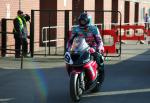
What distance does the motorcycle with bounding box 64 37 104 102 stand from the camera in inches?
405

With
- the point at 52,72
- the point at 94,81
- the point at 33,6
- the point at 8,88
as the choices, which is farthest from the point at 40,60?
the point at 94,81

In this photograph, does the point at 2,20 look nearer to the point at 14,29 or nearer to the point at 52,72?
the point at 14,29

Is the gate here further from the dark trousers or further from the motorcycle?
the motorcycle

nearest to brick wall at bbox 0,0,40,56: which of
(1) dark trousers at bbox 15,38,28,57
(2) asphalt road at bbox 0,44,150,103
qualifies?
(1) dark trousers at bbox 15,38,28,57

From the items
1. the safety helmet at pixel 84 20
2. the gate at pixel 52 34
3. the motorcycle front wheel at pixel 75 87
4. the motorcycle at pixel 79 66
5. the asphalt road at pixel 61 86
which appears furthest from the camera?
the gate at pixel 52 34

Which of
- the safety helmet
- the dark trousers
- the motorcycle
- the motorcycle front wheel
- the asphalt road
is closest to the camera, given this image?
the motorcycle front wheel

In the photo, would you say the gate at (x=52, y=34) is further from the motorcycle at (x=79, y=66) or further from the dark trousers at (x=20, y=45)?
the motorcycle at (x=79, y=66)

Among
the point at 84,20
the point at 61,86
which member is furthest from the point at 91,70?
the point at 61,86

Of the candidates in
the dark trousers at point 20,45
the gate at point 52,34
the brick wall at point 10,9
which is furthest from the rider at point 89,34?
the brick wall at point 10,9

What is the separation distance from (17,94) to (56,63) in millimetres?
6903

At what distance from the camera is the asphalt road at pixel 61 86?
35.7 ft

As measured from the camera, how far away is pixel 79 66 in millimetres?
10484

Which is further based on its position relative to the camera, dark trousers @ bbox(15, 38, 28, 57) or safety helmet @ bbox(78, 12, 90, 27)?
dark trousers @ bbox(15, 38, 28, 57)

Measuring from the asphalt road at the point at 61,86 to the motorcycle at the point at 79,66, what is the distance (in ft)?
1.16
